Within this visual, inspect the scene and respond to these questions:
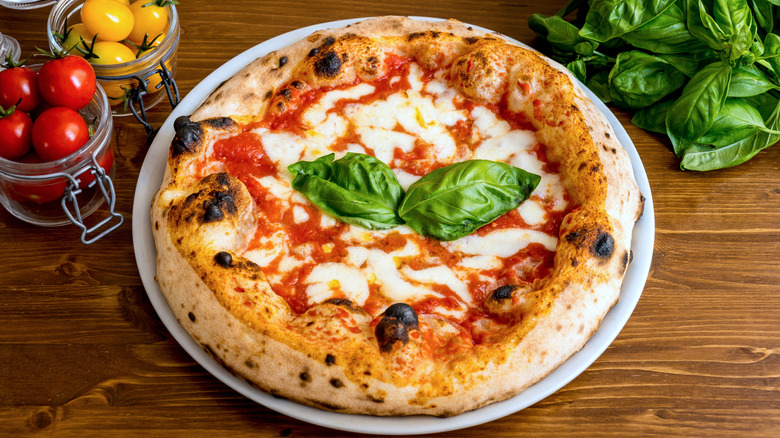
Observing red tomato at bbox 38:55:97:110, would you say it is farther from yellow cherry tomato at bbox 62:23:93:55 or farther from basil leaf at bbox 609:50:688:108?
basil leaf at bbox 609:50:688:108

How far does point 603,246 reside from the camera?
2.45 metres

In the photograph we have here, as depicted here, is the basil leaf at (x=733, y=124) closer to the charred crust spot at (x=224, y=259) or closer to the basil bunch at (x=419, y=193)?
the basil bunch at (x=419, y=193)

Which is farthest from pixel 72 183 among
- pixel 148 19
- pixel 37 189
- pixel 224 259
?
pixel 148 19

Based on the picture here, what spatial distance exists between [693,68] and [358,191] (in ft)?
5.05

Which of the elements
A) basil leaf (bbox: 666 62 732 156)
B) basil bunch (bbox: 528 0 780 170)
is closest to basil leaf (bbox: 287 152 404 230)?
basil bunch (bbox: 528 0 780 170)

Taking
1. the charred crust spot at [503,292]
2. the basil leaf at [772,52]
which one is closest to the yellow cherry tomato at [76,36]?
the charred crust spot at [503,292]

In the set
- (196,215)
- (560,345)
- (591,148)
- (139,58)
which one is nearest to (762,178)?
(591,148)

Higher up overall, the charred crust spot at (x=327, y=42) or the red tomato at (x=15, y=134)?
the charred crust spot at (x=327, y=42)

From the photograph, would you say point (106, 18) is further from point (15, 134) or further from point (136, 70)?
point (15, 134)

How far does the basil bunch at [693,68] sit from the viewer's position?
2.90 m

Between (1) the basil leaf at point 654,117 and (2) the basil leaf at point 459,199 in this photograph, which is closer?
(2) the basil leaf at point 459,199

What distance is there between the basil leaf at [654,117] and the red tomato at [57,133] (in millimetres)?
2230

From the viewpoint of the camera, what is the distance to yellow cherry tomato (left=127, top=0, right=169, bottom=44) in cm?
296

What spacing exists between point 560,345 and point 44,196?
6.20 ft
